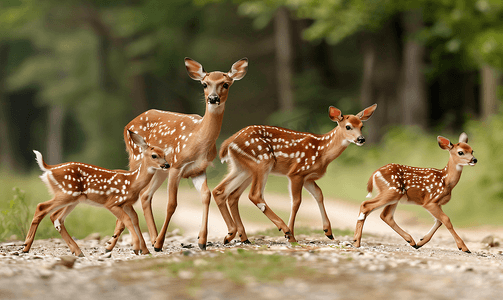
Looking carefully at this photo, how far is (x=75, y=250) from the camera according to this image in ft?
24.5

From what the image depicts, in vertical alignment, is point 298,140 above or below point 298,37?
below

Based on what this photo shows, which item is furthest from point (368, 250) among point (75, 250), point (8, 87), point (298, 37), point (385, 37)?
point (8, 87)

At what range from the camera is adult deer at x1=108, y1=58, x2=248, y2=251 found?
7.53 m

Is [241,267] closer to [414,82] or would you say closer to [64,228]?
[64,228]

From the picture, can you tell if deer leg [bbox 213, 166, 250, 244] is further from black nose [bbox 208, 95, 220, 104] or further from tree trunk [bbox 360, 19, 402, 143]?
tree trunk [bbox 360, 19, 402, 143]

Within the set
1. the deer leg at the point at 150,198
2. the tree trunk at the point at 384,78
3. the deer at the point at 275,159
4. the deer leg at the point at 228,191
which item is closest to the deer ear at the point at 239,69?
the deer at the point at 275,159

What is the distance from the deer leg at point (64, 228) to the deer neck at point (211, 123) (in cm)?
188

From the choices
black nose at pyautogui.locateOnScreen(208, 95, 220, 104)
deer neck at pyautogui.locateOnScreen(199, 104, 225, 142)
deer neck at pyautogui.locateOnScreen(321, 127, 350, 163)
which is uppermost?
black nose at pyautogui.locateOnScreen(208, 95, 220, 104)

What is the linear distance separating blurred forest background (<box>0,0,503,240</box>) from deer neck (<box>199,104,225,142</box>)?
7789 millimetres

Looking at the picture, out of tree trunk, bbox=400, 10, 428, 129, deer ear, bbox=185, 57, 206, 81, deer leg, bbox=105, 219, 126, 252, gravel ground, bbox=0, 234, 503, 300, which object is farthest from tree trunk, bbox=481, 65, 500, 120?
deer leg, bbox=105, 219, 126, 252

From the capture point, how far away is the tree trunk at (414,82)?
68.4ft

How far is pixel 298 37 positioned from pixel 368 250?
19438 millimetres

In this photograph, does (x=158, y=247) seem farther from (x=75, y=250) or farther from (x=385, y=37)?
(x=385, y=37)

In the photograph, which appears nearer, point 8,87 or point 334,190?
point 334,190
